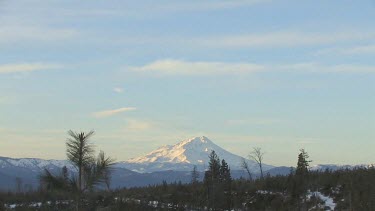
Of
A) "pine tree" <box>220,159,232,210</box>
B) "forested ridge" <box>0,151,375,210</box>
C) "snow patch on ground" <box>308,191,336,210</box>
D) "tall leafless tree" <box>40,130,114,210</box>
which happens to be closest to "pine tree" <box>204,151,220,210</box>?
"forested ridge" <box>0,151,375,210</box>

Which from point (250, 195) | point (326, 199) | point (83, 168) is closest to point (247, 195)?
point (250, 195)

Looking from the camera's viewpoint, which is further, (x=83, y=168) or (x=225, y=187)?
(x=225, y=187)

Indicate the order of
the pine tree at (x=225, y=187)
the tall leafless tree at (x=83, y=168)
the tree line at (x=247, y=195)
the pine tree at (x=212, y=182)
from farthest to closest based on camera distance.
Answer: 1. the pine tree at (x=212, y=182)
2. the pine tree at (x=225, y=187)
3. the tree line at (x=247, y=195)
4. the tall leafless tree at (x=83, y=168)

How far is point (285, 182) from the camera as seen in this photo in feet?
119

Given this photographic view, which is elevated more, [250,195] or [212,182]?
[212,182]

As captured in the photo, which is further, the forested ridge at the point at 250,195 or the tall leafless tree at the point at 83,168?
the forested ridge at the point at 250,195

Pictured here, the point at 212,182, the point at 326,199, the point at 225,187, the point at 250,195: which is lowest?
the point at 326,199

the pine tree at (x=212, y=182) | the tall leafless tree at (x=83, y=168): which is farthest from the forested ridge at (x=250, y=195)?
the tall leafless tree at (x=83, y=168)

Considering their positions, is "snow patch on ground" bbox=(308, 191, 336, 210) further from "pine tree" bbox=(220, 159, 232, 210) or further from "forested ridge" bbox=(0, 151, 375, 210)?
"pine tree" bbox=(220, 159, 232, 210)

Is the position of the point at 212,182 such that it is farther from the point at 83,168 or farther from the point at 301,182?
the point at 83,168

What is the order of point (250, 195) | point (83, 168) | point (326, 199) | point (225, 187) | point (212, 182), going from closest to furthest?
point (83, 168)
point (326, 199)
point (250, 195)
point (212, 182)
point (225, 187)

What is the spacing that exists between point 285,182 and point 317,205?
17.2ft

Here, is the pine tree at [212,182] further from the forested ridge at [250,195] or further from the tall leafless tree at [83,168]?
the tall leafless tree at [83,168]

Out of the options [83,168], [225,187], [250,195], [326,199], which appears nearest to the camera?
[83,168]
